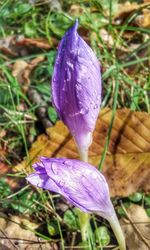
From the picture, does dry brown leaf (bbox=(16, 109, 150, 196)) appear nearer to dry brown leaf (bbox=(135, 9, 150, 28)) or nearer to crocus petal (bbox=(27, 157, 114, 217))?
crocus petal (bbox=(27, 157, 114, 217))

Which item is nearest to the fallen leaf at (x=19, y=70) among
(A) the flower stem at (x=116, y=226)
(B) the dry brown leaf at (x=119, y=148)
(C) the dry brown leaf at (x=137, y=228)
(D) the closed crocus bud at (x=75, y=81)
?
(B) the dry brown leaf at (x=119, y=148)

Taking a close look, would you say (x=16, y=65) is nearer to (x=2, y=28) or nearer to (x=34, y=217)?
(x=2, y=28)

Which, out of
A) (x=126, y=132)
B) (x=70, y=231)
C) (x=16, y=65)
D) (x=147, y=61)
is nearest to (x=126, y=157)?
(x=126, y=132)

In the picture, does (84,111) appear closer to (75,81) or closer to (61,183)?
(75,81)

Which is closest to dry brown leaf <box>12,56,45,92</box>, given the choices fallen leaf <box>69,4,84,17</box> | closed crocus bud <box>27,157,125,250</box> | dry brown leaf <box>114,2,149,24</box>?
fallen leaf <box>69,4,84,17</box>

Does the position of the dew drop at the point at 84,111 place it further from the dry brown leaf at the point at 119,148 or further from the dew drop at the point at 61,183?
the dry brown leaf at the point at 119,148

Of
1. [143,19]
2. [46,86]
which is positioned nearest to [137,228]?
[46,86]
